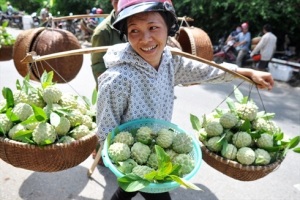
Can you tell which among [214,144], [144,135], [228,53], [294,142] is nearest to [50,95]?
[144,135]

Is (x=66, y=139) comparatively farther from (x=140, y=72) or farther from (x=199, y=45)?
(x=199, y=45)

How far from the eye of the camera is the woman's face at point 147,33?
4.97ft

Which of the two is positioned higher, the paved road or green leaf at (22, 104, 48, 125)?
green leaf at (22, 104, 48, 125)

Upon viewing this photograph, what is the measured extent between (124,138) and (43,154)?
1.56ft

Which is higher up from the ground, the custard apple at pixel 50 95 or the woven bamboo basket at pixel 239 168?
the custard apple at pixel 50 95

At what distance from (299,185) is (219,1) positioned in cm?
756

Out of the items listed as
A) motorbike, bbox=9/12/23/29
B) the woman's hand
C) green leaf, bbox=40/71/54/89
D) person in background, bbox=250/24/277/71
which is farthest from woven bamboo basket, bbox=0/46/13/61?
motorbike, bbox=9/12/23/29

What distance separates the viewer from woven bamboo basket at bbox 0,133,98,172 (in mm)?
1619

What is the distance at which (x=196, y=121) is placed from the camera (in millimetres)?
1990

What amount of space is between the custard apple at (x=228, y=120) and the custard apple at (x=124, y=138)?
648mm

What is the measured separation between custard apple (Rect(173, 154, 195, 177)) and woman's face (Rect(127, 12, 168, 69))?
0.55 m

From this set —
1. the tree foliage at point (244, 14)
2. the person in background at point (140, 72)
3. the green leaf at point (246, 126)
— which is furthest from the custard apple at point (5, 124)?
the tree foliage at point (244, 14)

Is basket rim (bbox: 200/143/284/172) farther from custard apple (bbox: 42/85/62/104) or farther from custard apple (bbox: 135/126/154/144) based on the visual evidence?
custard apple (bbox: 42/85/62/104)

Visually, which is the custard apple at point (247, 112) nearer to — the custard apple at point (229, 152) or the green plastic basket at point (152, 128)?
the custard apple at point (229, 152)
